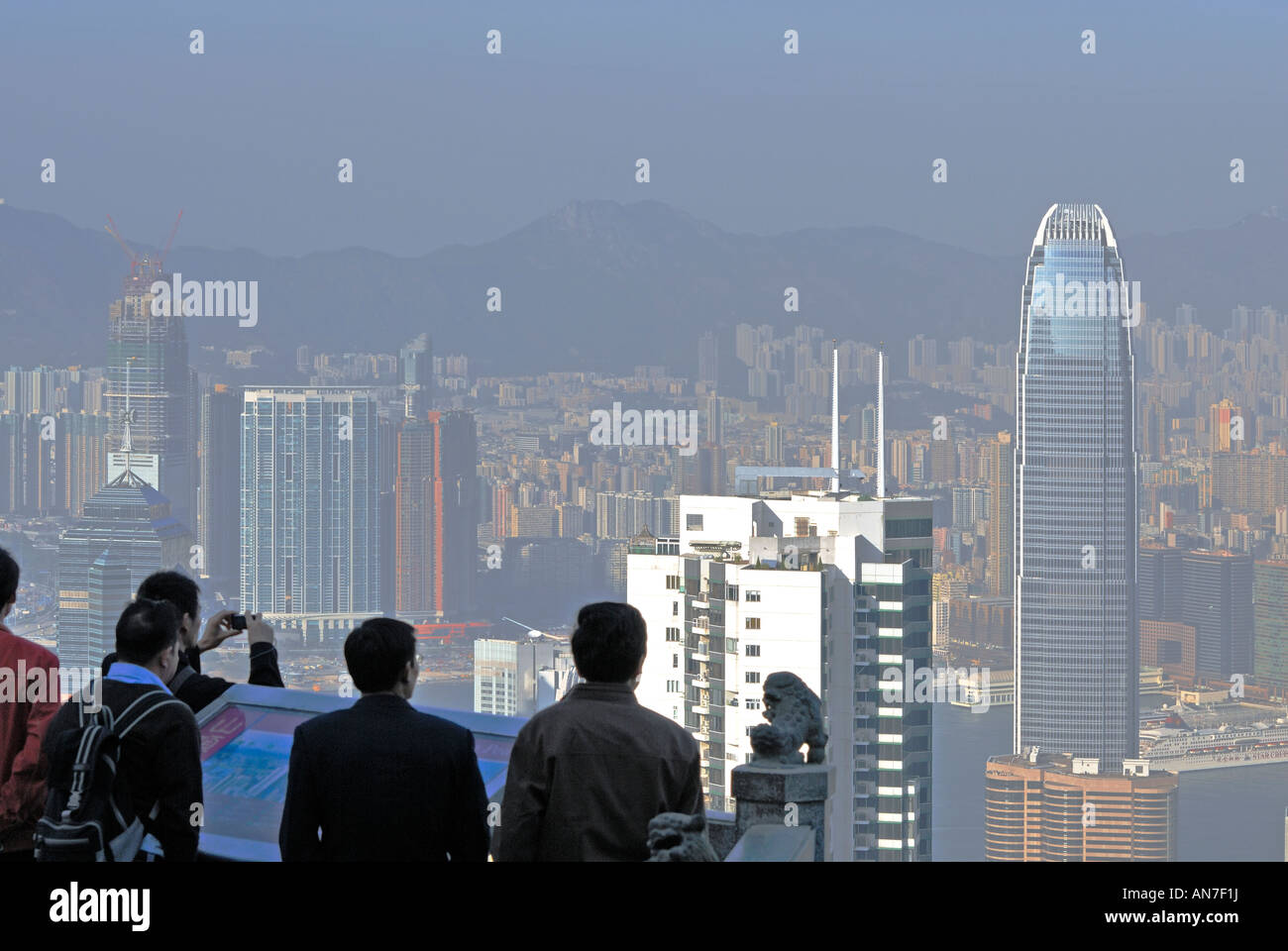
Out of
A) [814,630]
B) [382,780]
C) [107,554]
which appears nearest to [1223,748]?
[814,630]

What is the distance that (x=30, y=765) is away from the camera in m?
→ 1.99

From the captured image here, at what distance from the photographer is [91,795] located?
1.78 meters

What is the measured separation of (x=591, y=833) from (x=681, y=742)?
0.15 m

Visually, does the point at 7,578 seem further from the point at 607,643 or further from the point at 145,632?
the point at 607,643

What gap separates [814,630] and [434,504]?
20.2 meters

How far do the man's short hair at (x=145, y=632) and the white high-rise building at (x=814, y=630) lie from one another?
1643 centimetres

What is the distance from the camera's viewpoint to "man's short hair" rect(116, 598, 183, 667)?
6.18 ft

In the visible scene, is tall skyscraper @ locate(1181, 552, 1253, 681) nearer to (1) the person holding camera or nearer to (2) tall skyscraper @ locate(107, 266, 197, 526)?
(2) tall skyscraper @ locate(107, 266, 197, 526)

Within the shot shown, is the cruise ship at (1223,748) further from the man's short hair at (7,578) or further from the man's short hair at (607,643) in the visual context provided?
the man's short hair at (7,578)

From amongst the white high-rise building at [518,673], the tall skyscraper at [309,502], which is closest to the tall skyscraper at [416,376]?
the tall skyscraper at [309,502]

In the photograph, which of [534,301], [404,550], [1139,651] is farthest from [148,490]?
[1139,651]

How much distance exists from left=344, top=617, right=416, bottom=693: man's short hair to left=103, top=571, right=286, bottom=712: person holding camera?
37cm

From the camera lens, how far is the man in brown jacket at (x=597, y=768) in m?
1.75
